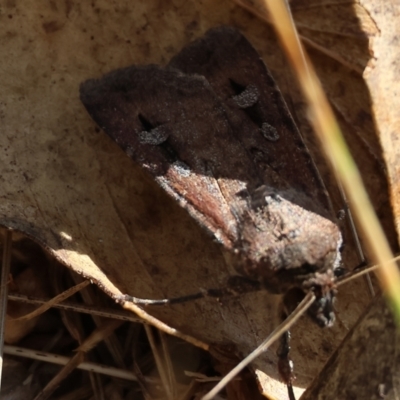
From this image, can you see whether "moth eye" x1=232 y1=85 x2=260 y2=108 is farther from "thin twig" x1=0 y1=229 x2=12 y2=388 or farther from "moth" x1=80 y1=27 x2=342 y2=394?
"thin twig" x1=0 y1=229 x2=12 y2=388

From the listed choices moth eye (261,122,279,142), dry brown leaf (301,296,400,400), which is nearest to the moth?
moth eye (261,122,279,142)

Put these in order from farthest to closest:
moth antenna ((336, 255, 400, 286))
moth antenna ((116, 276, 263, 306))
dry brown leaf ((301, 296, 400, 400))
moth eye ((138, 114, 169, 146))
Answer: moth eye ((138, 114, 169, 146))
moth antenna ((116, 276, 263, 306))
moth antenna ((336, 255, 400, 286))
dry brown leaf ((301, 296, 400, 400))

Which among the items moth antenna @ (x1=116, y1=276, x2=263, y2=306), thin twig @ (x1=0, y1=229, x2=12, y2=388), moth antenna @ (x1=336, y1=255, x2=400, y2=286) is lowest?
moth antenna @ (x1=336, y1=255, x2=400, y2=286)

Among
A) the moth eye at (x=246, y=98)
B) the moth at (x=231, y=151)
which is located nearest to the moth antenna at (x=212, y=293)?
the moth at (x=231, y=151)

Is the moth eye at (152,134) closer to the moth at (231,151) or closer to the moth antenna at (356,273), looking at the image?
the moth at (231,151)

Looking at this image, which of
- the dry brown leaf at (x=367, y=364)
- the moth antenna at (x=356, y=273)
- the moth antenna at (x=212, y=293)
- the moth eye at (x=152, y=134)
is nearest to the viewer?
the dry brown leaf at (x=367, y=364)

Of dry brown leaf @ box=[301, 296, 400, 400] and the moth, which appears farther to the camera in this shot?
the moth

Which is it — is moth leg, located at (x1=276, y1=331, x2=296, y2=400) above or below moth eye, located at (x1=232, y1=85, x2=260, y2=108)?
below

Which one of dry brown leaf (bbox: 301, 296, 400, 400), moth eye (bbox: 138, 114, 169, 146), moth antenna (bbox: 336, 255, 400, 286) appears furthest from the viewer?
moth eye (bbox: 138, 114, 169, 146)

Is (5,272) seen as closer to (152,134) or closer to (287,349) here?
(152,134)
